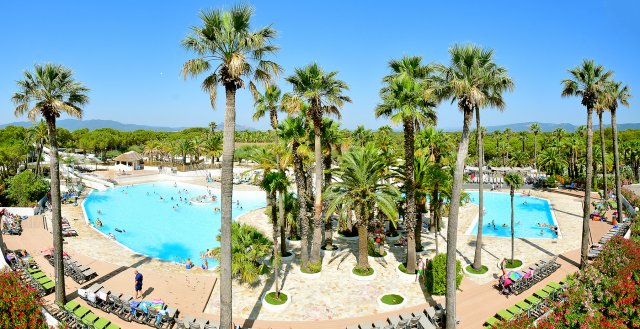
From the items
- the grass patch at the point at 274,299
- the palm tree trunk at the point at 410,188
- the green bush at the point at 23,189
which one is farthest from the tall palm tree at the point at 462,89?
the green bush at the point at 23,189

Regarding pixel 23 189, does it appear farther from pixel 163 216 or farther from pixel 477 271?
pixel 477 271

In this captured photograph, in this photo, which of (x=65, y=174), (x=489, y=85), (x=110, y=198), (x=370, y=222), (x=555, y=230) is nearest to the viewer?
(x=489, y=85)

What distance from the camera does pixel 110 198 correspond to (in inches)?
1951

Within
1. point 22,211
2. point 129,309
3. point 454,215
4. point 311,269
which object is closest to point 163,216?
point 22,211

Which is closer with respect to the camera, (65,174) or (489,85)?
(489,85)

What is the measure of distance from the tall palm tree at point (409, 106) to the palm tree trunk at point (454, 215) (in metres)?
3.81

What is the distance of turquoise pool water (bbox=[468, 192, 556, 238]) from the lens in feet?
106

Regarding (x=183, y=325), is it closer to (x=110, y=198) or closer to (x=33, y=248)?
(x=33, y=248)

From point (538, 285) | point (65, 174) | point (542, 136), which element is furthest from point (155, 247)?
point (542, 136)

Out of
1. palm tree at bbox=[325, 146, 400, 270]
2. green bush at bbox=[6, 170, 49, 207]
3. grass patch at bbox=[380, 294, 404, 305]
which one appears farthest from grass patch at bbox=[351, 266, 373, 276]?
green bush at bbox=[6, 170, 49, 207]

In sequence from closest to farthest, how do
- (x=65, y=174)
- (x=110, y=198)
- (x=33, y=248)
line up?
(x=33, y=248), (x=110, y=198), (x=65, y=174)

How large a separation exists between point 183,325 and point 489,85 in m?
15.7

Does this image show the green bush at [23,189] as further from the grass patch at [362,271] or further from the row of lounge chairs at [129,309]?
the grass patch at [362,271]

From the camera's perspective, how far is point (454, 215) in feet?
44.6
